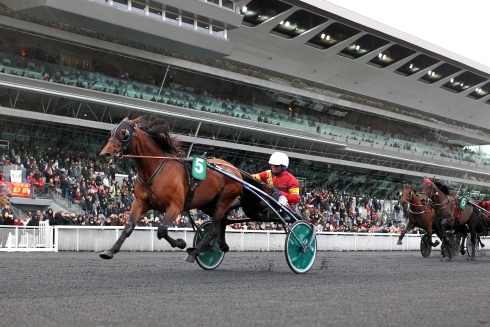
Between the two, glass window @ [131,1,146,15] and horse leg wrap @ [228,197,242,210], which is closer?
horse leg wrap @ [228,197,242,210]

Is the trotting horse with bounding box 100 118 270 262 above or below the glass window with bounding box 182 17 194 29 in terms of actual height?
below

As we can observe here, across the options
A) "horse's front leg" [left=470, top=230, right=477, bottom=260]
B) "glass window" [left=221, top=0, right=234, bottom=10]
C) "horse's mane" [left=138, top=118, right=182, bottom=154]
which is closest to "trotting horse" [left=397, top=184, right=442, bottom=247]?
"horse's front leg" [left=470, top=230, right=477, bottom=260]

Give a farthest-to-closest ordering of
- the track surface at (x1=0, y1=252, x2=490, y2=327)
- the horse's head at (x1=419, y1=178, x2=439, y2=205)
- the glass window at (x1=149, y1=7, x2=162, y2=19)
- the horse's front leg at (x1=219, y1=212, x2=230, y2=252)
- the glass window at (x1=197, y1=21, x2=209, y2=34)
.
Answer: the glass window at (x1=197, y1=21, x2=209, y2=34) → the glass window at (x1=149, y1=7, x2=162, y2=19) → the horse's head at (x1=419, y1=178, x2=439, y2=205) → the horse's front leg at (x1=219, y1=212, x2=230, y2=252) → the track surface at (x1=0, y1=252, x2=490, y2=327)

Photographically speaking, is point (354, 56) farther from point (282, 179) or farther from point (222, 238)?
point (222, 238)

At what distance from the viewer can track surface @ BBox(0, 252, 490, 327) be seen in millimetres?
4934

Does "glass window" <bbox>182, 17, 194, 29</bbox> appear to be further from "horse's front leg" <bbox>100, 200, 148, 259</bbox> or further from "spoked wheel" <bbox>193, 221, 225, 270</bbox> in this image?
"horse's front leg" <bbox>100, 200, 148, 259</bbox>

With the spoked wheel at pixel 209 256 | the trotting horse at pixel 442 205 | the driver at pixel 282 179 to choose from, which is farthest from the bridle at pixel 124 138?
the trotting horse at pixel 442 205

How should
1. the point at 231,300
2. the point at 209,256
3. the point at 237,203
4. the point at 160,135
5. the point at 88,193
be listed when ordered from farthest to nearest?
the point at 88,193
the point at 237,203
the point at 209,256
the point at 160,135
the point at 231,300

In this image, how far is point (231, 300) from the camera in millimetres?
6102

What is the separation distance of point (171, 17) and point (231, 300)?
25016 mm

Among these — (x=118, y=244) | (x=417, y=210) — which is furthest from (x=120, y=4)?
(x=118, y=244)

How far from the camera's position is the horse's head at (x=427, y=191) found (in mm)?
16156

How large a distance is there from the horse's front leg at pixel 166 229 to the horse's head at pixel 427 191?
868 centimetres

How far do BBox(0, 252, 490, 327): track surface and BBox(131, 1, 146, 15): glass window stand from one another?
20575 millimetres
